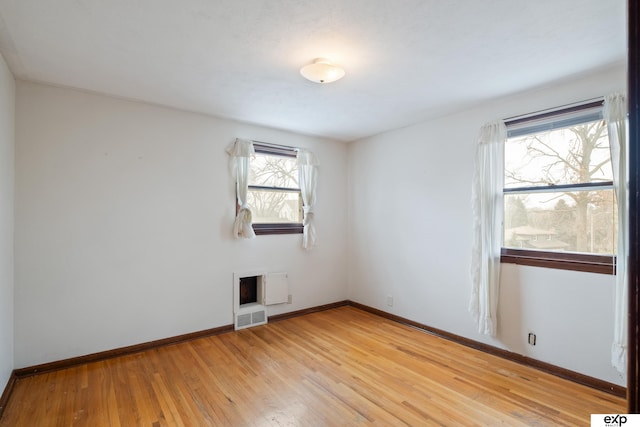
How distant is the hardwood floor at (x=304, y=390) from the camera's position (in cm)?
219

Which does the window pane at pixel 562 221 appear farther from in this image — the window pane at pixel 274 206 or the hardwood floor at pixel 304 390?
the window pane at pixel 274 206

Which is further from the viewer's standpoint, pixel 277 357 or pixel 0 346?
pixel 277 357

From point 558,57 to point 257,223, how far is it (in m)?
3.43

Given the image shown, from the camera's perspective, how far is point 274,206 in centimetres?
433

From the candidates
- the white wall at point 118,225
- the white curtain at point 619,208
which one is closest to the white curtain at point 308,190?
the white wall at point 118,225

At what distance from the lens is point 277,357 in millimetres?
3119

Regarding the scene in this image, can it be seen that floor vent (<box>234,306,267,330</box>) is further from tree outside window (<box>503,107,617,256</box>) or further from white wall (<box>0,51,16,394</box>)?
tree outside window (<box>503,107,617,256</box>)

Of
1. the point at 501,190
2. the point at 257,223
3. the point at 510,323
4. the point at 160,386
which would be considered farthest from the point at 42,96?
the point at 510,323

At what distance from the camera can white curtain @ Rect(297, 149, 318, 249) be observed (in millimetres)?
4500

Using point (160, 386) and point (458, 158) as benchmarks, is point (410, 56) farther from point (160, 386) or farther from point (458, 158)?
point (160, 386)

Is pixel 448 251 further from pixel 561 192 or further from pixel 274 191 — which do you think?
pixel 274 191

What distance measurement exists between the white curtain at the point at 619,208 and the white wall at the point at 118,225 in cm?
345

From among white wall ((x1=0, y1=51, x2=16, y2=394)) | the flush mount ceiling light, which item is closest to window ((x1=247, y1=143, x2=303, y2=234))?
the flush mount ceiling light

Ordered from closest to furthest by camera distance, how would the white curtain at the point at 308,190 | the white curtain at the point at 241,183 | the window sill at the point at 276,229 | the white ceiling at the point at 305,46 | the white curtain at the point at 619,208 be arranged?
the white ceiling at the point at 305,46 < the white curtain at the point at 619,208 < the white curtain at the point at 241,183 < the window sill at the point at 276,229 < the white curtain at the point at 308,190
